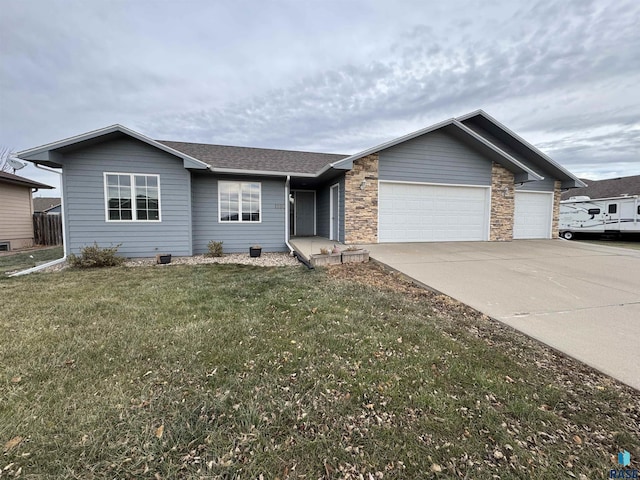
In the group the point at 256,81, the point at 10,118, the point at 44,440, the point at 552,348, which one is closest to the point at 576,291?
the point at 552,348

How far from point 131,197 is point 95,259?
7.09 ft

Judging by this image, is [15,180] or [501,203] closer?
[501,203]

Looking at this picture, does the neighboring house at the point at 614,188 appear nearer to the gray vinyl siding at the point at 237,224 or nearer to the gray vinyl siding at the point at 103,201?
the gray vinyl siding at the point at 237,224

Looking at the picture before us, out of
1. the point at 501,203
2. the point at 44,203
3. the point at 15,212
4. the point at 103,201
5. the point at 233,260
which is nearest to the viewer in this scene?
the point at 103,201

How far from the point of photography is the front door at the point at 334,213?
428 inches

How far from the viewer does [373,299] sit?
4.77 m

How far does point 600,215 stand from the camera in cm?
1775

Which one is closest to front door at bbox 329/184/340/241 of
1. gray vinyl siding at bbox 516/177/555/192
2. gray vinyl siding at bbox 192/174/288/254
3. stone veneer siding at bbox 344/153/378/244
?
stone veneer siding at bbox 344/153/378/244

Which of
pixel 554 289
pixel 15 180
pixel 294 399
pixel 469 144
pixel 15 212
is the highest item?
pixel 469 144

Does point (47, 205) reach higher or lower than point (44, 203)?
lower

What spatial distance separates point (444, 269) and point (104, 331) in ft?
21.4

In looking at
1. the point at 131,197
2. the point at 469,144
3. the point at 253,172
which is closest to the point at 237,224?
the point at 253,172

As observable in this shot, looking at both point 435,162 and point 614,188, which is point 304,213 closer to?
point 435,162

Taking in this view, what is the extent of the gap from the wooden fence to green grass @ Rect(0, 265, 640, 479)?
13.8m
